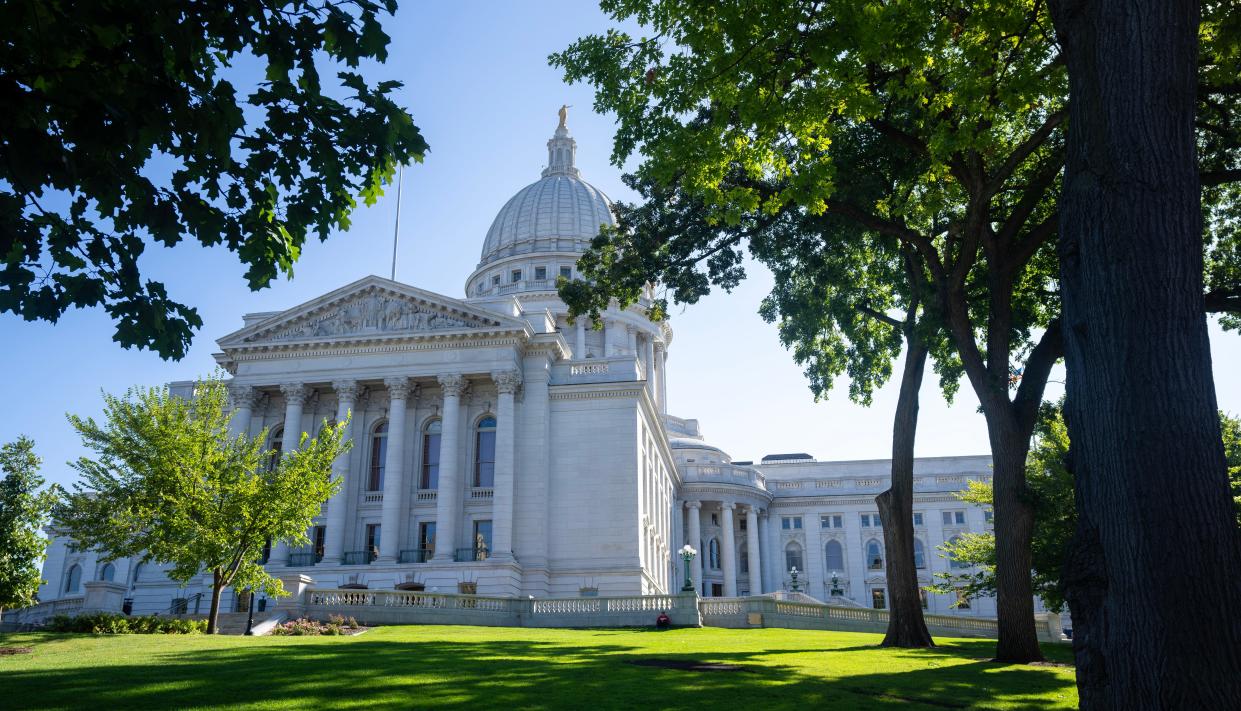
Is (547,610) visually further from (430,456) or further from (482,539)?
(430,456)

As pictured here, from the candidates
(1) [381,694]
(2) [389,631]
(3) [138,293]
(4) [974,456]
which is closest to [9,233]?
(3) [138,293]

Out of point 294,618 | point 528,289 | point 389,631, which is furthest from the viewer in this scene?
point 528,289

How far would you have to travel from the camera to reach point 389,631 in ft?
106

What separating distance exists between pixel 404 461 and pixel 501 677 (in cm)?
3660

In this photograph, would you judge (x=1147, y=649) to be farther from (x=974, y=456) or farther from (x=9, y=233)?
(x=974, y=456)

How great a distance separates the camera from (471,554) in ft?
160

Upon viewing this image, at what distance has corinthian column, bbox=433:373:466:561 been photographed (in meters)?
48.4

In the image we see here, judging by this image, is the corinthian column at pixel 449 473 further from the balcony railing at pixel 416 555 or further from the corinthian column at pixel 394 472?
the corinthian column at pixel 394 472

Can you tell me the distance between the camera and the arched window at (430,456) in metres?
52.7

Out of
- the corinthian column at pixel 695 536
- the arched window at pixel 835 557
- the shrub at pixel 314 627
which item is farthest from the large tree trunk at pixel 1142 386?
the arched window at pixel 835 557

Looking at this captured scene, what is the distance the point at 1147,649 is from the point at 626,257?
70.9 ft

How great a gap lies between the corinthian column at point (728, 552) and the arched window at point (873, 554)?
1425cm

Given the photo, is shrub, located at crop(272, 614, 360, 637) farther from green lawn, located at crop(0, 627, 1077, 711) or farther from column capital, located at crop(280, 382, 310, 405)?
column capital, located at crop(280, 382, 310, 405)

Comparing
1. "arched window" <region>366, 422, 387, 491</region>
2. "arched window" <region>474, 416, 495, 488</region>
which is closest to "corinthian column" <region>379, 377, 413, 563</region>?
"arched window" <region>366, 422, 387, 491</region>
